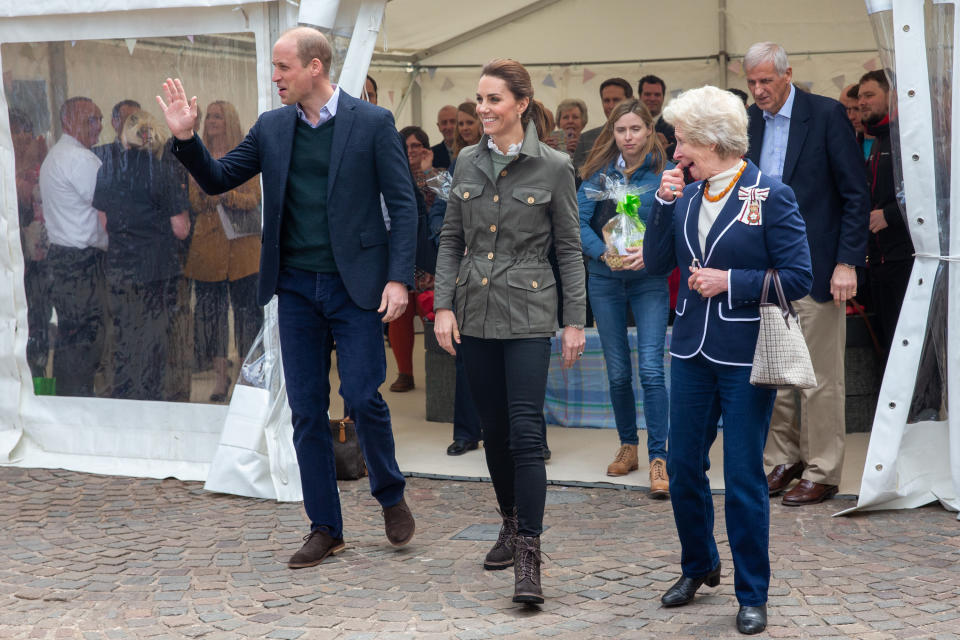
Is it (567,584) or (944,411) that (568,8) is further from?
(567,584)

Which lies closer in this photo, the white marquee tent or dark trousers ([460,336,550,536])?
dark trousers ([460,336,550,536])

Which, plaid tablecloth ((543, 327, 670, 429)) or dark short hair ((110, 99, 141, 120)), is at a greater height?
dark short hair ((110, 99, 141, 120))

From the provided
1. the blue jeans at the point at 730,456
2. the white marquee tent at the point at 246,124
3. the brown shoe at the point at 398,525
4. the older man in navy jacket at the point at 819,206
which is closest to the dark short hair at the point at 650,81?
the white marquee tent at the point at 246,124

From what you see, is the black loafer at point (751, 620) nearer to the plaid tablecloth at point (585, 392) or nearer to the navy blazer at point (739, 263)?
the navy blazer at point (739, 263)

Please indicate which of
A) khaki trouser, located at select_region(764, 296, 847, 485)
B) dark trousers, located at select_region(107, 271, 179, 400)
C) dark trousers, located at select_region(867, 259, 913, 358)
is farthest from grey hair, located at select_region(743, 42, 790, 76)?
dark trousers, located at select_region(107, 271, 179, 400)

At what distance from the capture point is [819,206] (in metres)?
5.50

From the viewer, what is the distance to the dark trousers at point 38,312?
22.2 feet

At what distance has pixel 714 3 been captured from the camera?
991 cm

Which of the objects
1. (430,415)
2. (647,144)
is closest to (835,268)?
(647,144)

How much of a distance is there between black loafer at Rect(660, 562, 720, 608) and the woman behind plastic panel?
2966mm

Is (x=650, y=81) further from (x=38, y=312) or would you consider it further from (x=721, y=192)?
(x=721, y=192)

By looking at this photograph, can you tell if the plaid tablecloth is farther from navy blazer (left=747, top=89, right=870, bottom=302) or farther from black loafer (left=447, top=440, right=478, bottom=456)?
navy blazer (left=747, top=89, right=870, bottom=302)

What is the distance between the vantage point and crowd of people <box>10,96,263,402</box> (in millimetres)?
6254

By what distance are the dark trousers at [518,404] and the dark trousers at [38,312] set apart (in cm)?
347
